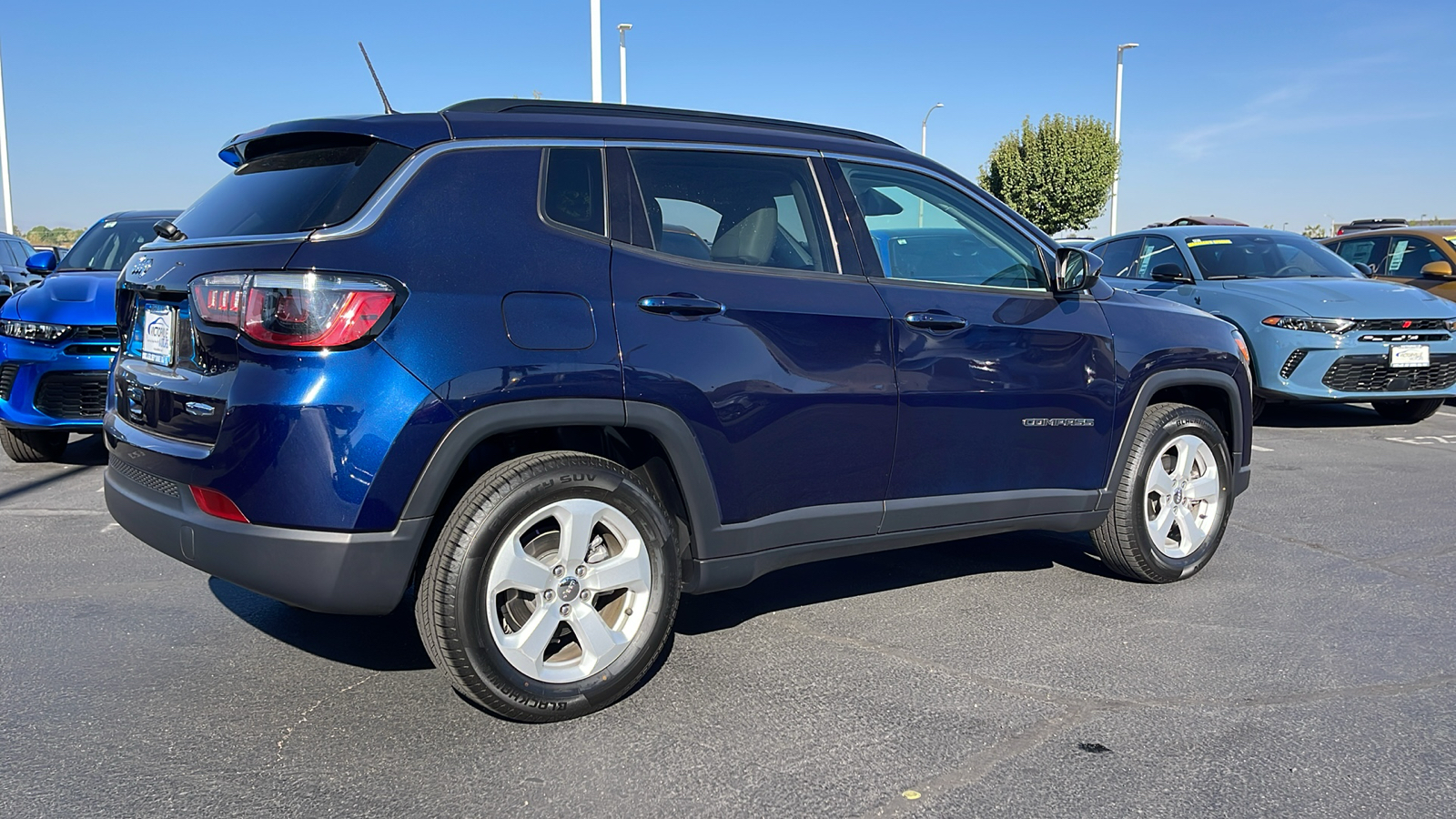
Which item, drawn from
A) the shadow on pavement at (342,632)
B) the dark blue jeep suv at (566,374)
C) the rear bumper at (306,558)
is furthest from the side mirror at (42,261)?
the rear bumper at (306,558)

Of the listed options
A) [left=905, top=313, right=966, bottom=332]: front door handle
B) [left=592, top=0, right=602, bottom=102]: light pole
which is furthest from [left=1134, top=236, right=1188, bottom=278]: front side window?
[left=592, top=0, right=602, bottom=102]: light pole

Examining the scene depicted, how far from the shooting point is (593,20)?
17.4 m

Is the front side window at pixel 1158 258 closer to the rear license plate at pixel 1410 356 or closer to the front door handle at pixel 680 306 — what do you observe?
the rear license plate at pixel 1410 356

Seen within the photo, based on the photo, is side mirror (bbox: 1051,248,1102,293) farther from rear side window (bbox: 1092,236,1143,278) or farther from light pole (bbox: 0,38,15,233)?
light pole (bbox: 0,38,15,233)

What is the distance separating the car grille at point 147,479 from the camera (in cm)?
308

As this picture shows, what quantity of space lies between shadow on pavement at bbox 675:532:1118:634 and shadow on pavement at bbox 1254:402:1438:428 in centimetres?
517

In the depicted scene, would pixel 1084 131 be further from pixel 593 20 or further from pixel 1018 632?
pixel 1018 632

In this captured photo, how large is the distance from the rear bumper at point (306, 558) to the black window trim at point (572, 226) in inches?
36.2

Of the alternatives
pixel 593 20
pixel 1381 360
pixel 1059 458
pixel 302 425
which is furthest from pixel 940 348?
pixel 593 20

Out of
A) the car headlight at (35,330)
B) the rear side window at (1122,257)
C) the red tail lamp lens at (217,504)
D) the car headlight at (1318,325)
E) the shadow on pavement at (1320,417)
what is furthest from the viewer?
A: the rear side window at (1122,257)

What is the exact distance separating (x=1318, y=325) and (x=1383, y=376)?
749 mm

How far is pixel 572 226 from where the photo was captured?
3.22 metres

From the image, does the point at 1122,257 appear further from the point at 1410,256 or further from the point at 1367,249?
the point at 1367,249

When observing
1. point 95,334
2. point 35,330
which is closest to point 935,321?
point 95,334
